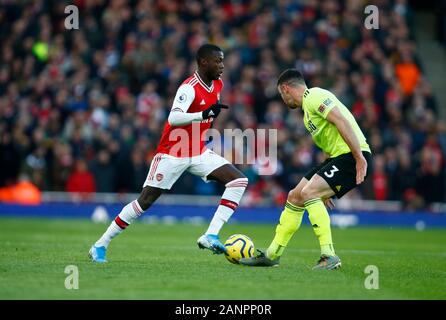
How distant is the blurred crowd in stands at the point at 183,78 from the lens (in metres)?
23.7

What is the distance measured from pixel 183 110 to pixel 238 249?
1951 millimetres

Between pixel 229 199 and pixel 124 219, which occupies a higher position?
pixel 229 199

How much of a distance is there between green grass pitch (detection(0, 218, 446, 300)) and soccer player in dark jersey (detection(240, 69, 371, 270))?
1.90 ft

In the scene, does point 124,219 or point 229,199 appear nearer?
point 124,219

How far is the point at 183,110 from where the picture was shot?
38.9 ft

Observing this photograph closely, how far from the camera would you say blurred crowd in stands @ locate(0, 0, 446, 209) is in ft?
77.6

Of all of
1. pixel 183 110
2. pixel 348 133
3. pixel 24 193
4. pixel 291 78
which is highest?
pixel 291 78

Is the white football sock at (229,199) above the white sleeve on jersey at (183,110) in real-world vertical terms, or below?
below

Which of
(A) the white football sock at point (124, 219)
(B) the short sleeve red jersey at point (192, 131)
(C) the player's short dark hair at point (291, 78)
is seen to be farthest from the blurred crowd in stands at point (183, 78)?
(C) the player's short dark hair at point (291, 78)

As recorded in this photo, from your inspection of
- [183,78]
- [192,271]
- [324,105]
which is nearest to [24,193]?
[183,78]

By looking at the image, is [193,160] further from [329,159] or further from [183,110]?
[329,159]

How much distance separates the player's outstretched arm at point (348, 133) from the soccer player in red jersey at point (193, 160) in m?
1.70

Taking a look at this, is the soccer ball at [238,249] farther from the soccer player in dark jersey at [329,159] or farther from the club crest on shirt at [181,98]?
the club crest on shirt at [181,98]
